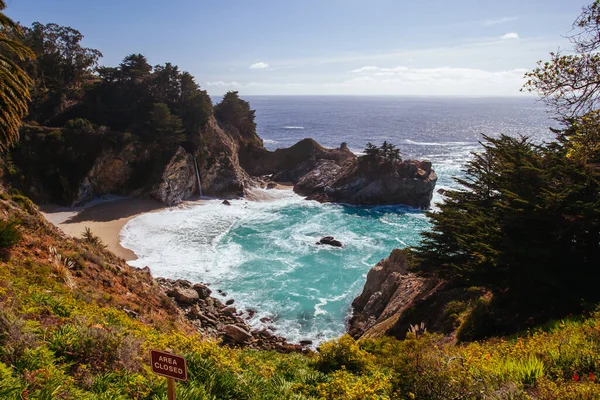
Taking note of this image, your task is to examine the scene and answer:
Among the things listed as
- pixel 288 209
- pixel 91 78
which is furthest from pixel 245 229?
pixel 91 78

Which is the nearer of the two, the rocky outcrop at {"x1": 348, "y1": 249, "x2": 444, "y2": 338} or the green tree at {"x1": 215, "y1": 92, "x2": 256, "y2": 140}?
the rocky outcrop at {"x1": 348, "y1": 249, "x2": 444, "y2": 338}

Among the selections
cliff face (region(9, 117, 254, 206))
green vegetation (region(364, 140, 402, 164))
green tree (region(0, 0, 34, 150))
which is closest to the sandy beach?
cliff face (region(9, 117, 254, 206))

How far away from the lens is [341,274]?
1226 inches

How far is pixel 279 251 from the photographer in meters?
35.4

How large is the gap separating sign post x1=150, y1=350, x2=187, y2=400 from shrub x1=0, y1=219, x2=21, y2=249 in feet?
37.4

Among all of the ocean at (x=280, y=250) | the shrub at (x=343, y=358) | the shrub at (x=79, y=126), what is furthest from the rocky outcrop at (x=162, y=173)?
the shrub at (x=343, y=358)

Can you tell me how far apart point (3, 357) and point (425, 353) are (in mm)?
7541

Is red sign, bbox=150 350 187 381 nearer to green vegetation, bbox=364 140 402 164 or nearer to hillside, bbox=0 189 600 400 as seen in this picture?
hillside, bbox=0 189 600 400

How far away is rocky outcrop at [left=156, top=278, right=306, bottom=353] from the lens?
69.7 feet

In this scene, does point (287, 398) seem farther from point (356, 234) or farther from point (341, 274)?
point (356, 234)

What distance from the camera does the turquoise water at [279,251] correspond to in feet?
85.4

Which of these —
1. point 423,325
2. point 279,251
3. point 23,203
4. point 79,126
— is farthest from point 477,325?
point 79,126

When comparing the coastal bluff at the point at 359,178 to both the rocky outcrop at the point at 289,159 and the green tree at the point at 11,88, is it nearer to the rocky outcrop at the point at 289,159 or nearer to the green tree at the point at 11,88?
the rocky outcrop at the point at 289,159

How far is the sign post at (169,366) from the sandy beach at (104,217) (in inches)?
1142
